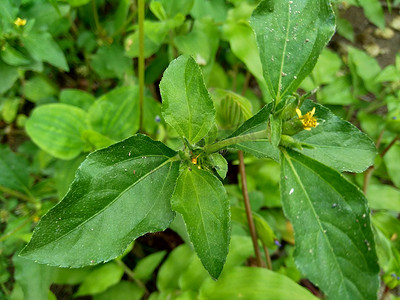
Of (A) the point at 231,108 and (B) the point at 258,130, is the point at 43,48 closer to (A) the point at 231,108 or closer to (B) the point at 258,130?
(A) the point at 231,108

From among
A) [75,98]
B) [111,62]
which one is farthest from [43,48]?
[111,62]

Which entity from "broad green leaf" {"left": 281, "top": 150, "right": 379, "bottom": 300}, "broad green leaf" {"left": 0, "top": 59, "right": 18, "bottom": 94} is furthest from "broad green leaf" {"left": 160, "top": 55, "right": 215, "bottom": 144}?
"broad green leaf" {"left": 0, "top": 59, "right": 18, "bottom": 94}

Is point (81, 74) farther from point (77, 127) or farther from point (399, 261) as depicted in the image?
point (399, 261)

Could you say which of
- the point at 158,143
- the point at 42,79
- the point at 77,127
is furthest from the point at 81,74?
the point at 158,143

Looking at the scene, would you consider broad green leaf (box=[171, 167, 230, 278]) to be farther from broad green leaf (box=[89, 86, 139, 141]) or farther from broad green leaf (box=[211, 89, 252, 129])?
broad green leaf (box=[89, 86, 139, 141])

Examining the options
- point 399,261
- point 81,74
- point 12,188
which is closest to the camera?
point 399,261

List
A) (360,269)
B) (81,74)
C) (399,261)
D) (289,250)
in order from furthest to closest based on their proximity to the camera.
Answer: (81,74), (289,250), (399,261), (360,269)
